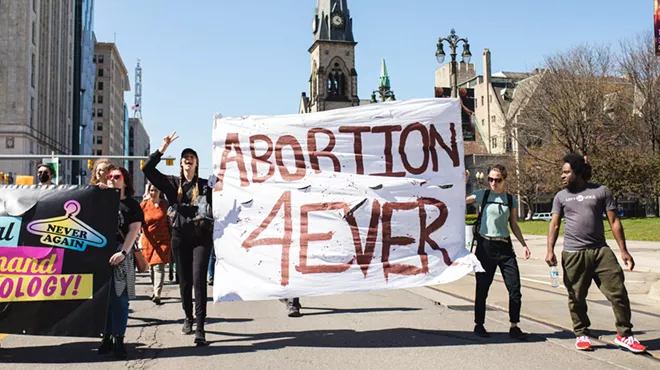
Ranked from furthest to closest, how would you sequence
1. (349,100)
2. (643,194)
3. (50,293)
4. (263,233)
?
(349,100) → (643,194) → (263,233) → (50,293)

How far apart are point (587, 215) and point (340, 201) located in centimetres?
248

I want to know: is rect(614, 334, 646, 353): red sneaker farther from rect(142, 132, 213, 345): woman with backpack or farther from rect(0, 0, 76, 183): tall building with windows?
rect(0, 0, 76, 183): tall building with windows

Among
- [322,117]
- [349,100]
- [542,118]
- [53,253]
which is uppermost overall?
[349,100]

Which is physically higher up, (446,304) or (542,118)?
(542,118)

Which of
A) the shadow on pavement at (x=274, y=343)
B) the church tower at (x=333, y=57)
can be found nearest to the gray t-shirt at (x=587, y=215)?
the shadow on pavement at (x=274, y=343)

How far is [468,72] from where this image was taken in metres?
108

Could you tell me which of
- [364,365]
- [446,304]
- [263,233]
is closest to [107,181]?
[263,233]

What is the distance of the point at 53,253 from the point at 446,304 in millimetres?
5753

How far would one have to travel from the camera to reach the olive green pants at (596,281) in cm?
597

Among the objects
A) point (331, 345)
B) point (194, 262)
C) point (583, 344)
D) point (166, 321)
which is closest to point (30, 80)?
point (166, 321)

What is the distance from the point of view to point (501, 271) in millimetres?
6562

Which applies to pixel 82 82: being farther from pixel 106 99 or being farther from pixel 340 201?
pixel 340 201

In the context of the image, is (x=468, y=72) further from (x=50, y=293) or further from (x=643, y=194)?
(x=50, y=293)

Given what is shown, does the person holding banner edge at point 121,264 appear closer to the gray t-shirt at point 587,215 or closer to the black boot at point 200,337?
the black boot at point 200,337
